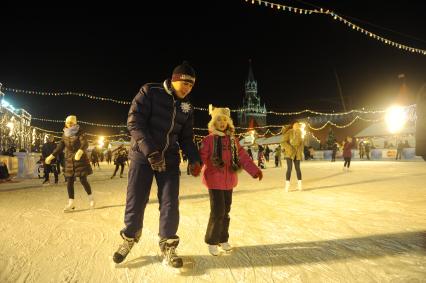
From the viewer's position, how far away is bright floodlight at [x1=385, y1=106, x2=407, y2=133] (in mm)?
23609

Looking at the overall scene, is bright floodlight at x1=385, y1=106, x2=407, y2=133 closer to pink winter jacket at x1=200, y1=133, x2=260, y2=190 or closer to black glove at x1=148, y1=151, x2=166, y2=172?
pink winter jacket at x1=200, y1=133, x2=260, y2=190

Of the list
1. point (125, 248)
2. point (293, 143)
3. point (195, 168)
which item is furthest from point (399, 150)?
point (125, 248)

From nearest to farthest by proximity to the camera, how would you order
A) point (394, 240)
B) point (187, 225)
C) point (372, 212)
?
point (394, 240) → point (187, 225) → point (372, 212)

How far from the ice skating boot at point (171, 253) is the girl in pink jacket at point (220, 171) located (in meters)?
0.45

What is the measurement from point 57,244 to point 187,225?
1417 mm

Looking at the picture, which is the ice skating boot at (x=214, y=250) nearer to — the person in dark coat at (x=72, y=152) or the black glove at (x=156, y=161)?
the black glove at (x=156, y=161)

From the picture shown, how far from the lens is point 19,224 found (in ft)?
13.4

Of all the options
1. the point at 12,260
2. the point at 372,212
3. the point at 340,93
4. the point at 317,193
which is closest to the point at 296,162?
the point at 317,193

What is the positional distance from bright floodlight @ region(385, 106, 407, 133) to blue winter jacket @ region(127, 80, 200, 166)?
25.2 m

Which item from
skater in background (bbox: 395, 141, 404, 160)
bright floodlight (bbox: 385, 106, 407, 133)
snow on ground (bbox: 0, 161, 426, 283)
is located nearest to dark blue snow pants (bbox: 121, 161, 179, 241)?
snow on ground (bbox: 0, 161, 426, 283)

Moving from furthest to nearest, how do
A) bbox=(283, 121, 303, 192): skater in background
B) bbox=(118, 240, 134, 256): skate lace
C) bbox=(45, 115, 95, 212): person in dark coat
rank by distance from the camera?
1. bbox=(283, 121, 303, 192): skater in background
2. bbox=(45, 115, 95, 212): person in dark coat
3. bbox=(118, 240, 134, 256): skate lace

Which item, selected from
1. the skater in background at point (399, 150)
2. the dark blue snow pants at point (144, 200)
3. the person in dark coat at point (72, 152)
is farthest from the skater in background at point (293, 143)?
the skater in background at point (399, 150)

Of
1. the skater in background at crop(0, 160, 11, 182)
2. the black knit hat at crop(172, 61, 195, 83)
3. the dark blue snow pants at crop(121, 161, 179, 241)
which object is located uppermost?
the black knit hat at crop(172, 61, 195, 83)

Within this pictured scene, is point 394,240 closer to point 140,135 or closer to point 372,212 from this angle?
point 372,212
